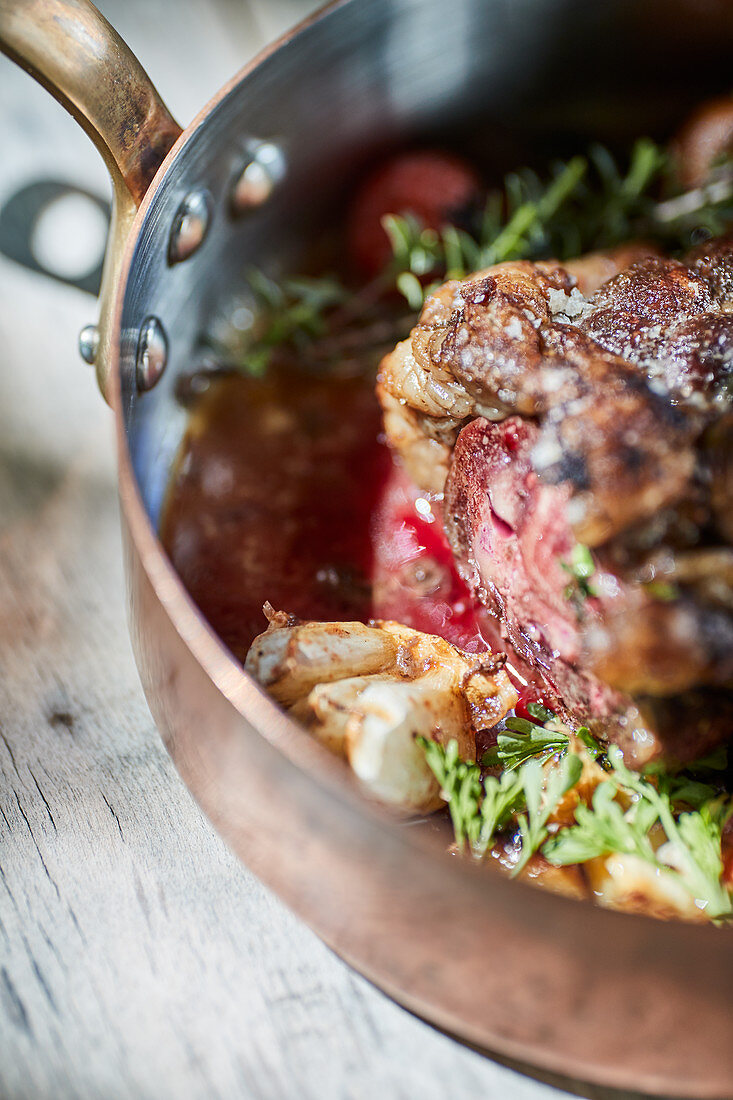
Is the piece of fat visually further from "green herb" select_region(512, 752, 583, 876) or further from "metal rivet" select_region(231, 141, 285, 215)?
"metal rivet" select_region(231, 141, 285, 215)

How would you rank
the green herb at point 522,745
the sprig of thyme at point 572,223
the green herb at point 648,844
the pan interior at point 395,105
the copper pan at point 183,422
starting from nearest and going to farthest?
the copper pan at point 183,422 → the green herb at point 648,844 → the green herb at point 522,745 → the pan interior at point 395,105 → the sprig of thyme at point 572,223

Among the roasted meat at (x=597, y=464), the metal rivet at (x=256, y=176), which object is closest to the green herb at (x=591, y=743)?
the roasted meat at (x=597, y=464)

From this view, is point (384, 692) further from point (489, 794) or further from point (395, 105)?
point (395, 105)

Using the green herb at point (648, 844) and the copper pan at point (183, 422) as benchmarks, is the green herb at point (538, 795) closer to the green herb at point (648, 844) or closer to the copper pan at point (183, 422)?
the green herb at point (648, 844)

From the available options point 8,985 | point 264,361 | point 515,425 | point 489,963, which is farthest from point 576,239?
point 8,985

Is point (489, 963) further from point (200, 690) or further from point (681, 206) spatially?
point (681, 206)

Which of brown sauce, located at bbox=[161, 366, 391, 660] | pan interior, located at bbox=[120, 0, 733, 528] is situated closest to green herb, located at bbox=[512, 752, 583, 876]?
brown sauce, located at bbox=[161, 366, 391, 660]
